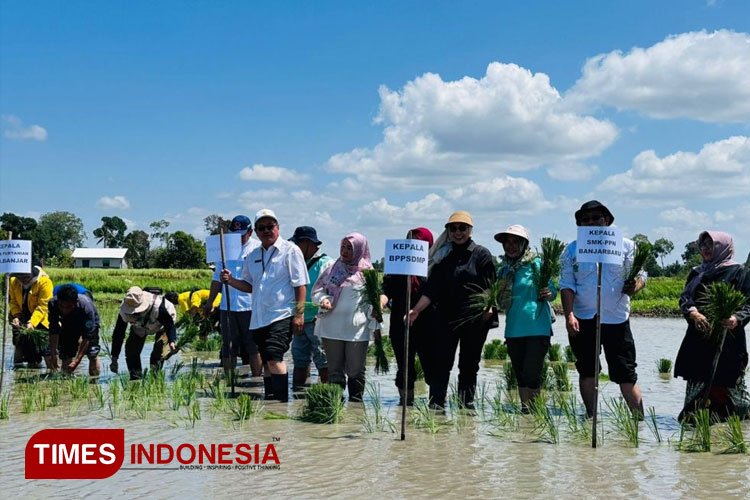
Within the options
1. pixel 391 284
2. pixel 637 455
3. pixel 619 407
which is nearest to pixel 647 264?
pixel 619 407

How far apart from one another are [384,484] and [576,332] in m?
2.41

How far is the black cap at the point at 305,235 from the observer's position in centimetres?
834

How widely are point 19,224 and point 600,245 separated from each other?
4850 inches

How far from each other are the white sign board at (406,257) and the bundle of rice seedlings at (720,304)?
2272 millimetres

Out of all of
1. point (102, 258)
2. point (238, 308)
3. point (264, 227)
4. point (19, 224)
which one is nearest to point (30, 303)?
point (238, 308)

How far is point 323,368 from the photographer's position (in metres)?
8.31

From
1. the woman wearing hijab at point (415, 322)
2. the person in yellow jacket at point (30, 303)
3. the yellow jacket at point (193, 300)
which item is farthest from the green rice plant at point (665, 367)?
the person in yellow jacket at point (30, 303)

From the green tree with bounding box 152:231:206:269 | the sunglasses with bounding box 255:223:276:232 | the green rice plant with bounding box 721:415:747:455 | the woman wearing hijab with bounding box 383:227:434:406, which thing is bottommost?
the green rice plant with bounding box 721:415:747:455

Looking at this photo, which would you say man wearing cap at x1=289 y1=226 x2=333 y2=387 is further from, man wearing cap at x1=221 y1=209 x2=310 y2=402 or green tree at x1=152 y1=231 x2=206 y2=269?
green tree at x1=152 y1=231 x2=206 y2=269

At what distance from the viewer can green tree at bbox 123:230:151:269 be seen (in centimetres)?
10919

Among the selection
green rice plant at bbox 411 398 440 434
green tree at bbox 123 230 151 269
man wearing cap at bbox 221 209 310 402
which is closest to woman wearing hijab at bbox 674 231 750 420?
green rice plant at bbox 411 398 440 434

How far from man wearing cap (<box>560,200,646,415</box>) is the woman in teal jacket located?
Answer: 0.78ft

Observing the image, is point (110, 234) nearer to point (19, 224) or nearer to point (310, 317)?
point (19, 224)

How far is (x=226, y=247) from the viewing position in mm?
7750
